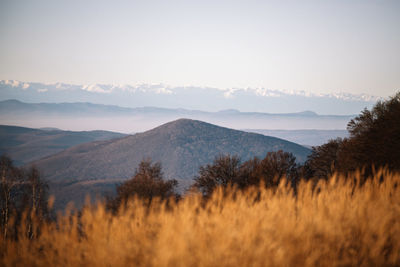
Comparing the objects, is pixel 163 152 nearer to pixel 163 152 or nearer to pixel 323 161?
pixel 163 152

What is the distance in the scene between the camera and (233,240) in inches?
130

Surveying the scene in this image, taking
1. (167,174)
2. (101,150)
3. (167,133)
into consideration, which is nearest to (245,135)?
(167,133)

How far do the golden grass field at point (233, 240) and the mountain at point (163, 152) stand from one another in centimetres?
13781

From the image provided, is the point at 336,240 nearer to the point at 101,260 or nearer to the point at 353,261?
the point at 353,261

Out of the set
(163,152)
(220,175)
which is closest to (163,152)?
(163,152)

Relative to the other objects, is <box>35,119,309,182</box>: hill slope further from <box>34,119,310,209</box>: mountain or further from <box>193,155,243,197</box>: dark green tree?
<box>193,155,243,197</box>: dark green tree

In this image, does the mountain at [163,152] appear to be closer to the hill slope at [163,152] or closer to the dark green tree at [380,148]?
the hill slope at [163,152]

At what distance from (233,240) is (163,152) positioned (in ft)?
547

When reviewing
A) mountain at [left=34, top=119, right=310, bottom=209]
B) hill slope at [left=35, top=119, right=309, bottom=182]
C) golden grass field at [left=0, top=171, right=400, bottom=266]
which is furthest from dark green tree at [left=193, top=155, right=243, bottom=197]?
hill slope at [left=35, top=119, right=309, bottom=182]

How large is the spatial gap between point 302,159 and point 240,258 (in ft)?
549

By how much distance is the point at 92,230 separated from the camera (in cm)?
379

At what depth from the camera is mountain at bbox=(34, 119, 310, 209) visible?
5960 inches

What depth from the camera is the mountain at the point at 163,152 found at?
15138 cm

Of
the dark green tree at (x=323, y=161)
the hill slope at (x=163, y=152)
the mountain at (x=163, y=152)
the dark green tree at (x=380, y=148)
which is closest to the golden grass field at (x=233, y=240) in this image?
the dark green tree at (x=380, y=148)
